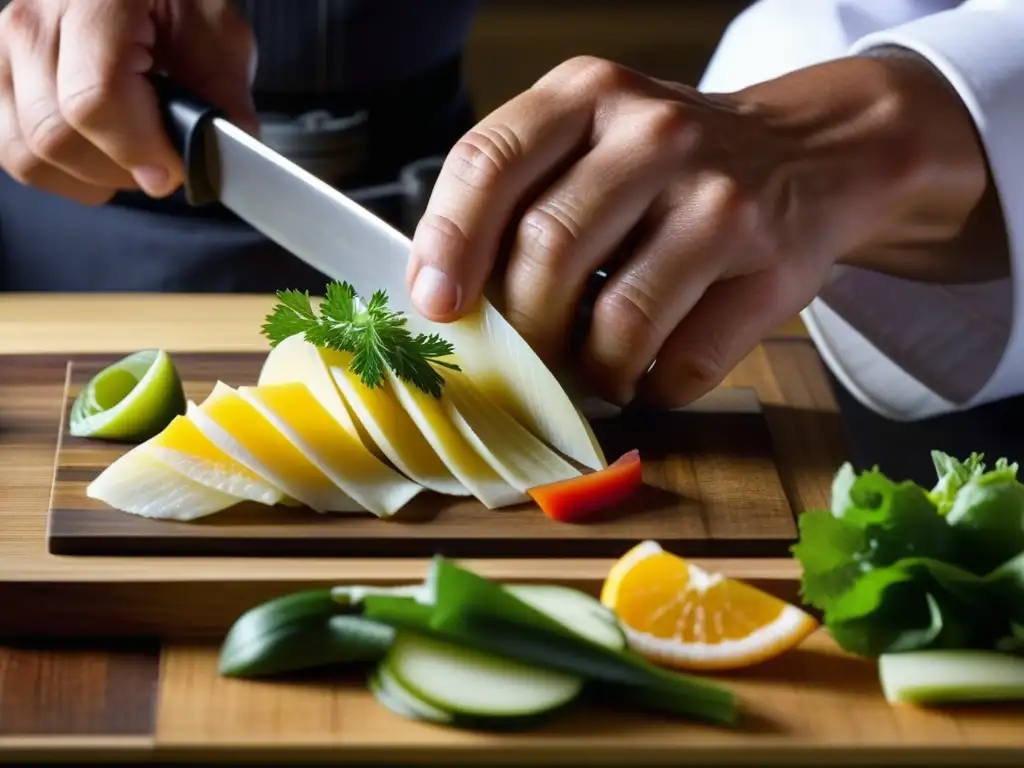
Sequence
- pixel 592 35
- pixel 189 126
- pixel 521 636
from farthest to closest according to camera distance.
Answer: pixel 592 35
pixel 189 126
pixel 521 636

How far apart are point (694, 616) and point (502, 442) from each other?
1.06ft

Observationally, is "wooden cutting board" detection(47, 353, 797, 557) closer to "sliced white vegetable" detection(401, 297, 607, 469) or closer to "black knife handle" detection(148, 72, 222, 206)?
"sliced white vegetable" detection(401, 297, 607, 469)

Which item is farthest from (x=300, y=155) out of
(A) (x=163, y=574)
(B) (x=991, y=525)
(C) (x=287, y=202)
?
(B) (x=991, y=525)

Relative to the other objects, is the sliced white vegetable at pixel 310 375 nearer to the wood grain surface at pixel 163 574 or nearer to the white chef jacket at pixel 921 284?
the wood grain surface at pixel 163 574

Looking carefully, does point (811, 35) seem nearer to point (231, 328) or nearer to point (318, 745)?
point (231, 328)

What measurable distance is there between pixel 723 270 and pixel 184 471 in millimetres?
588

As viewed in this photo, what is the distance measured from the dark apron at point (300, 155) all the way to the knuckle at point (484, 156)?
2.93 feet

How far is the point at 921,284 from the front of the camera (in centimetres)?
191

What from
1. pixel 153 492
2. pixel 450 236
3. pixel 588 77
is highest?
pixel 588 77

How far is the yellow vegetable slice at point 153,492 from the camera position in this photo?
1402 millimetres

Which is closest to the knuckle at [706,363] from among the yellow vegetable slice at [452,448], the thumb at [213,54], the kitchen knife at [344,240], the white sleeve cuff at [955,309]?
the kitchen knife at [344,240]

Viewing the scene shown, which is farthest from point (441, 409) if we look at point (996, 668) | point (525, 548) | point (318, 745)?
point (996, 668)

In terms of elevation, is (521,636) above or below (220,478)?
above

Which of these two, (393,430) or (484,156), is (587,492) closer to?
(393,430)
